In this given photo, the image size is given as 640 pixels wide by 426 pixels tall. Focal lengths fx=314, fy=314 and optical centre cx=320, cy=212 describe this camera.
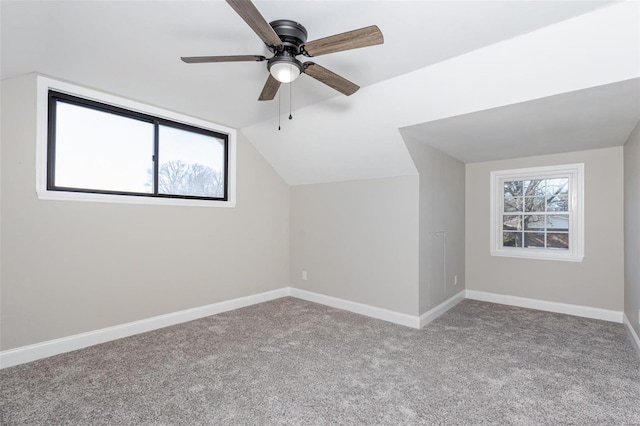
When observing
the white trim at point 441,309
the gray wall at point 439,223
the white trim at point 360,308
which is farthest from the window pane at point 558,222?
the white trim at point 360,308

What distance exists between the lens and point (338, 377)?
2371 mm

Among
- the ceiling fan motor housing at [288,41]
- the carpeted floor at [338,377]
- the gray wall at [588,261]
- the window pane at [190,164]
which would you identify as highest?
the ceiling fan motor housing at [288,41]

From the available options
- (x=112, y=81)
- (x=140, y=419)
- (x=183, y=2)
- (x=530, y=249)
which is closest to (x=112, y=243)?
(x=112, y=81)

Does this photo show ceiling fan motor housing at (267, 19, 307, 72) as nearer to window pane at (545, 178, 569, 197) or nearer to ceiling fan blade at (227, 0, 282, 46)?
ceiling fan blade at (227, 0, 282, 46)

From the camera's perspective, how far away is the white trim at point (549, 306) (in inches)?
147

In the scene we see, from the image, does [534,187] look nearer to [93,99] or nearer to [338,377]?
[338,377]

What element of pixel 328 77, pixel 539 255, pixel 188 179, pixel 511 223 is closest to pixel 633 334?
pixel 539 255

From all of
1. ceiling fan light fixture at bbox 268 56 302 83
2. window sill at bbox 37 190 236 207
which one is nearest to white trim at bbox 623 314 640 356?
ceiling fan light fixture at bbox 268 56 302 83

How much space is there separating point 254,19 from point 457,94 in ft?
5.98

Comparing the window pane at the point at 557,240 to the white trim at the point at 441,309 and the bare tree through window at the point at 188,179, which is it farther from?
the bare tree through window at the point at 188,179

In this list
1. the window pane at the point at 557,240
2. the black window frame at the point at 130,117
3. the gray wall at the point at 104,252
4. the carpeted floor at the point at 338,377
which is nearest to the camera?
the carpeted floor at the point at 338,377

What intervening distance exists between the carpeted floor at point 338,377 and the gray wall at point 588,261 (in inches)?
19.6

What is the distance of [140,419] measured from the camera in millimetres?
1877

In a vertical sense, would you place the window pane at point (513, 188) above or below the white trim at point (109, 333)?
above
